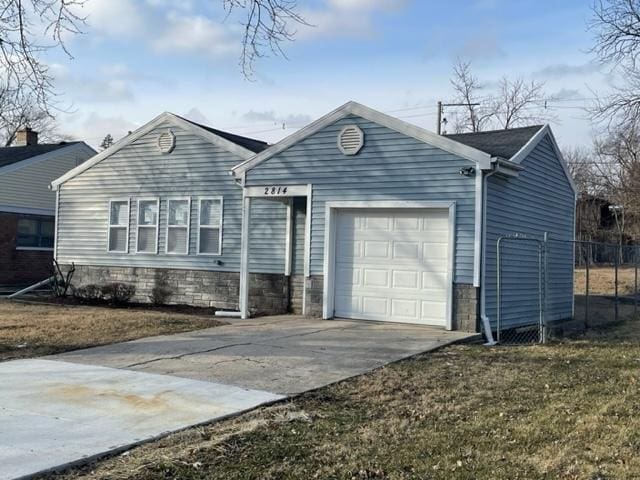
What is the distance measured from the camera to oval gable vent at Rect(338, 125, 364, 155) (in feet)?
40.0

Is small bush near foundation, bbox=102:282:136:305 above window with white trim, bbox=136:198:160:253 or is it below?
below

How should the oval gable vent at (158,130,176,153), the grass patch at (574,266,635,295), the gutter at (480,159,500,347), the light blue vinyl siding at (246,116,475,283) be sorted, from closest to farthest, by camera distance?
the gutter at (480,159,500,347) < the light blue vinyl siding at (246,116,475,283) < the oval gable vent at (158,130,176,153) < the grass patch at (574,266,635,295)

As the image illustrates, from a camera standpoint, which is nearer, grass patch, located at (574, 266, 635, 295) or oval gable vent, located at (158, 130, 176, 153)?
oval gable vent, located at (158, 130, 176, 153)

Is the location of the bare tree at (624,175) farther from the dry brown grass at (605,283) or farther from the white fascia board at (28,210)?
the white fascia board at (28,210)

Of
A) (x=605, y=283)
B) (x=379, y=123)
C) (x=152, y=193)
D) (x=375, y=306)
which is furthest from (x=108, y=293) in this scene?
(x=605, y=283)

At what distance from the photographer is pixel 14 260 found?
2289 cm

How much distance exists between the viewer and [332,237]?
41.0 ft

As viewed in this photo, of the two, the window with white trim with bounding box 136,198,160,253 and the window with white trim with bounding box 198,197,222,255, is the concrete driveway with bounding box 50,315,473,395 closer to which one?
the window with white trim with bounding box 198,197,222,255

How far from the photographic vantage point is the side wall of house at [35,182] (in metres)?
22.7

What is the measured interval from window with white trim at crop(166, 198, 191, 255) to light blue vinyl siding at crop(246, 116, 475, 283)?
9.85ft

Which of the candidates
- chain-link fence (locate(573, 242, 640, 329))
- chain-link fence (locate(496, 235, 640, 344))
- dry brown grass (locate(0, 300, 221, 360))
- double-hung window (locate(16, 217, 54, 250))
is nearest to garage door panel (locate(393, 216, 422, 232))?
chain-link fence (locate(496, 235, 640, 344))

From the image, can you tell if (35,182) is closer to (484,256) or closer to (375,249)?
(375,249)

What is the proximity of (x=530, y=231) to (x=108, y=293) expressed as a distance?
10.1 m

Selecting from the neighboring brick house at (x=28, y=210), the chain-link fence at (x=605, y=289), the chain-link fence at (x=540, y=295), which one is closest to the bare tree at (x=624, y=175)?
the chain-link fence at (x=605, y=289)
